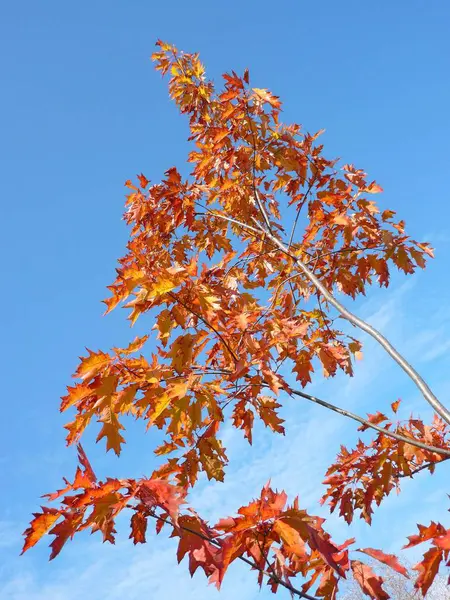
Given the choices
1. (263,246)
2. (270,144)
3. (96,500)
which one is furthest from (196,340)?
(270,144)

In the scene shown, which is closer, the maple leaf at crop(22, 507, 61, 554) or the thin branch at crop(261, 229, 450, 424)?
the maple leaf at crop(22, 507, 61, 554)

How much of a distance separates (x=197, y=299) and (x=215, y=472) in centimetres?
131

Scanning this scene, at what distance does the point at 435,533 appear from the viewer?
240 centimetres

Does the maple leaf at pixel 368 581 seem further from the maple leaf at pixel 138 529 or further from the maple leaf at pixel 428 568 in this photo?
the maple leaf at pixel 138 529

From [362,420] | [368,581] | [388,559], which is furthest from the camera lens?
[362,420]

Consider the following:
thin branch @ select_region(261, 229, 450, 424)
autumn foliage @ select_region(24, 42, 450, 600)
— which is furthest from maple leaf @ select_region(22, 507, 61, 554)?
thin branch @ select_region(261, 229, 450, 424)

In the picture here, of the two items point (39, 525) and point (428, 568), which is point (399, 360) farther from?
point (39, 525)

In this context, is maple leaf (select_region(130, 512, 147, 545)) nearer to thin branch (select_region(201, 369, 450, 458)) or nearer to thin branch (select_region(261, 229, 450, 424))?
thin branch (select_region(201, 369, 450, 458))

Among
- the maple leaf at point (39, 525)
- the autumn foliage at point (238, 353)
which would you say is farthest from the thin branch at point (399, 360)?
the maple leaf at point (39, 525)

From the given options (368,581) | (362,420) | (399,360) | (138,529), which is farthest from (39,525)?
(399,360)

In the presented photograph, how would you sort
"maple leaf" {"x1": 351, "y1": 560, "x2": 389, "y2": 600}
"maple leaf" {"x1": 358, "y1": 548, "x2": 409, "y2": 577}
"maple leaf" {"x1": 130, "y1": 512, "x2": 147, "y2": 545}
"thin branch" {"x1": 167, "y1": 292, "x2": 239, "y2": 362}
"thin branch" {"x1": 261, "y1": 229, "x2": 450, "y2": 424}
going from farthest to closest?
"thin branch" {"x1": 167, "y1": 292, "x2": 239, "y2": 362} < "thin branch" {"x1": 261, "y1": 229, "x2": 450, "y2": 424} < "maple leaf" {"x1": 130, "y1": 512, "x2": 147, "y2": 545} < "maple leaf" {"x1": 351, "y1": 560, "x2": 389, "y2": 600} < "maple leaf" {"x1": 358, "y1": 548, "x2": 409, "y2": 577}

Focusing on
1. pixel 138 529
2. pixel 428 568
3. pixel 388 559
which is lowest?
pixel 428 568

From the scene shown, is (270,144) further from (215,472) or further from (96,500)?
(96,500)

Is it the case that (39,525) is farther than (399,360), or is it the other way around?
(399,360)
